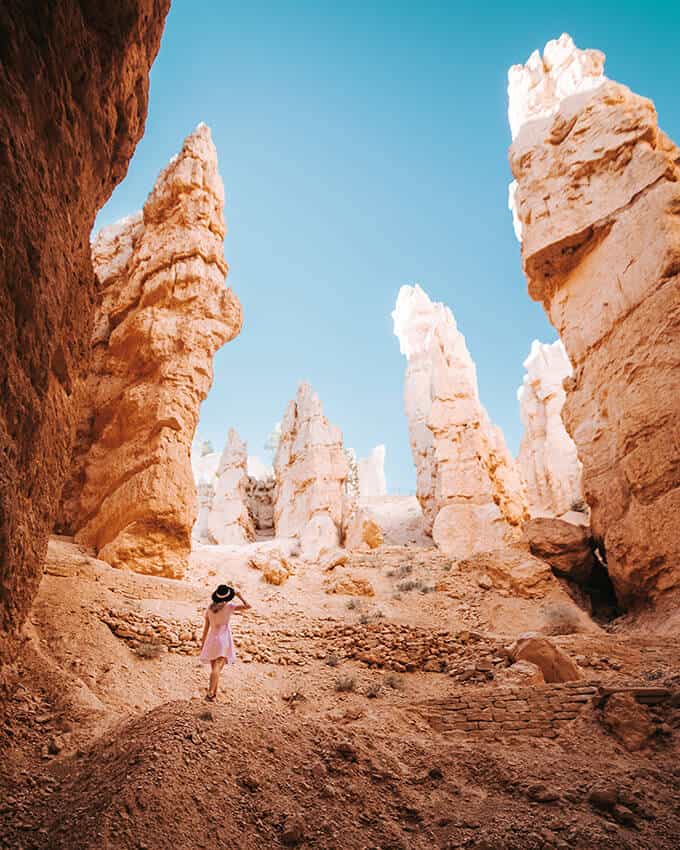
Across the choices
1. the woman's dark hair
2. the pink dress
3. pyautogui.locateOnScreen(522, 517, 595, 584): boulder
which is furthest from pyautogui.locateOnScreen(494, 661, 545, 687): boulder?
pyautogui.locateOnScreen(522, 517, 595, 584): boulder

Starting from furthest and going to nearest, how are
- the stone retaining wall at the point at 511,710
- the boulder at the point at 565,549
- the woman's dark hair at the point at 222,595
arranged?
1. the boulder at the point at 565,549
2. the woman's dark hair at the point at 222,595
3. the stone retaining wall at the point at 511,710

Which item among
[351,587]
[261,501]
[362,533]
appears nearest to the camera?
[351,587]

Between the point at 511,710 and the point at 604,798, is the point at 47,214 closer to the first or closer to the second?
the point at 604,798

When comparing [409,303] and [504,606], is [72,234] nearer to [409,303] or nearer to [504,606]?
[504,606]

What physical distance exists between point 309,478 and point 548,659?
2719 centimetres

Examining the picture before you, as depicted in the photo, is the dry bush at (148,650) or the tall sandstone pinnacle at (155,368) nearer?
the dry bush at (148,650)

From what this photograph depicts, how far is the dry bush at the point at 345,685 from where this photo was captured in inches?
328

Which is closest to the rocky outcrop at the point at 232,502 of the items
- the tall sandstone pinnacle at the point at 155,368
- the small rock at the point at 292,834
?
the tall sandstone pinnacle at the point at 155,368

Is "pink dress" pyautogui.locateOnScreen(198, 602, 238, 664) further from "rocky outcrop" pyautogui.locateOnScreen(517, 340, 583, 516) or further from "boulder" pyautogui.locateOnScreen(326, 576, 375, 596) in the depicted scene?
"rocky outcrop" pyautogui.locateOnScreen(517, 340, 583, 516)

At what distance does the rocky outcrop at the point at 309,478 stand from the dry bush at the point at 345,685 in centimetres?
2037

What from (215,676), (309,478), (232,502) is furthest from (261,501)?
(215,676)

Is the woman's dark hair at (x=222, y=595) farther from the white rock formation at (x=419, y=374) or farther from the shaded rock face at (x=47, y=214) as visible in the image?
the white rock formation at (x=419, y=374)

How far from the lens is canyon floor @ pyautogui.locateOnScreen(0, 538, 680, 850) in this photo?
3.84 m

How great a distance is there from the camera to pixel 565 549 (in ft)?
51.9
